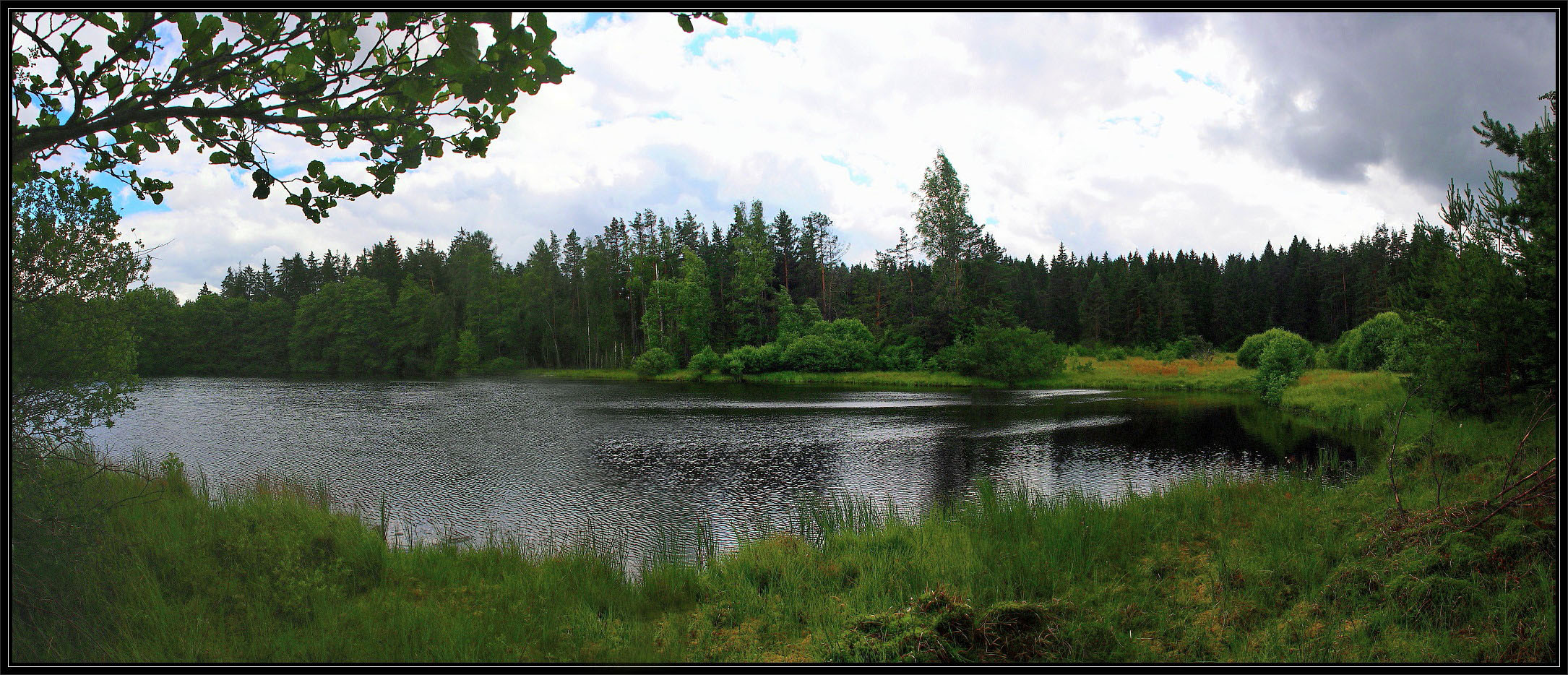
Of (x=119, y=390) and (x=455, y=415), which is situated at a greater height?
(x=119, y=390)

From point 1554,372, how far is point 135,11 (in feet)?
60.0

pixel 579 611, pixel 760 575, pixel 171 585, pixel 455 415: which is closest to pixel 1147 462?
pixel 760 575

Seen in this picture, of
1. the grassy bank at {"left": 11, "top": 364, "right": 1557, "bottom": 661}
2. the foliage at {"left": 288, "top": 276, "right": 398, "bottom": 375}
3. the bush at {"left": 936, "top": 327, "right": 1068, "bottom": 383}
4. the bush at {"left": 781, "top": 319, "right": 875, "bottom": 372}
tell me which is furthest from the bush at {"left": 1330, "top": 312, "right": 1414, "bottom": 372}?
the foliage at {"left": 288, "top": 276, "right": 398, "bottom": 375}

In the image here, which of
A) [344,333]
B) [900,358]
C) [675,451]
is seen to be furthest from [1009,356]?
[344,333]

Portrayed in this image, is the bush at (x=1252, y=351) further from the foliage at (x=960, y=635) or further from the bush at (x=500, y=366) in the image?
the bush at (x=500, y=366)

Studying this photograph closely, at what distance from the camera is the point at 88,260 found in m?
5.57

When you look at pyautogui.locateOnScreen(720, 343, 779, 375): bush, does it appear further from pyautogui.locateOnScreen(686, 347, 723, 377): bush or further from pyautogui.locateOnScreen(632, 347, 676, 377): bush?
pyautogui.locateOnScreen(632, 347, 676, 377): bush

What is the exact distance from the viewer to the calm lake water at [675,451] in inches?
482

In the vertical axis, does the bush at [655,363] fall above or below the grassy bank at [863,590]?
above

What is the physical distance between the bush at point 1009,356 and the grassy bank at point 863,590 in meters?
37.3

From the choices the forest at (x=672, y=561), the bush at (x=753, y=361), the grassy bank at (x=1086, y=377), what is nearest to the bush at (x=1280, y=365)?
the grassy bank at (x=1086, y=377)

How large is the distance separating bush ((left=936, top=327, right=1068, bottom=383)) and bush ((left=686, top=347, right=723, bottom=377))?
20203 mm

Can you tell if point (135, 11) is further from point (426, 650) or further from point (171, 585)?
point (171, 585)

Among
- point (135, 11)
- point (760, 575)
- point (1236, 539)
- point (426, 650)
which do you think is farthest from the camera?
point (1236, 539)
